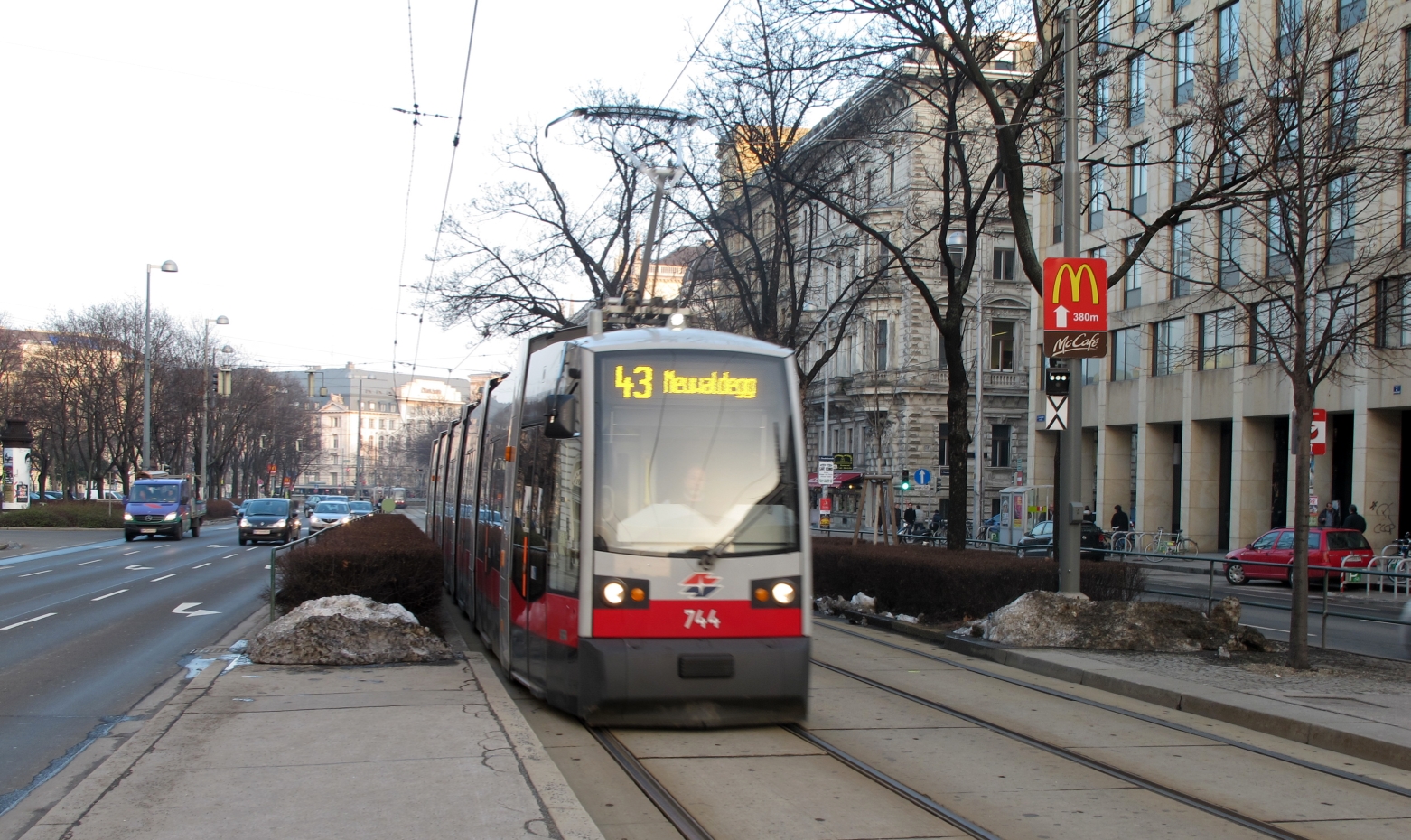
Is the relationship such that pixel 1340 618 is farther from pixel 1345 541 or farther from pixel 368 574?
pixel 1345 541

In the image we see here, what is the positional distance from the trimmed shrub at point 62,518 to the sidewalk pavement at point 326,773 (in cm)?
4889

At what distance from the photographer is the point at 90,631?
53.6 ft

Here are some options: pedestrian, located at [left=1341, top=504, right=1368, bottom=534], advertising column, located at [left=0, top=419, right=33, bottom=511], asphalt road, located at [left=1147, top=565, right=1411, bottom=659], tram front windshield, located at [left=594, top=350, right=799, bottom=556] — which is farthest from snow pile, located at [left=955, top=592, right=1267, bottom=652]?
advertising column, located at [left=0, top=419, right=33, bottom=511]

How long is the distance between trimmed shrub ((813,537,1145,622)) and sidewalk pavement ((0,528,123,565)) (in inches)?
985

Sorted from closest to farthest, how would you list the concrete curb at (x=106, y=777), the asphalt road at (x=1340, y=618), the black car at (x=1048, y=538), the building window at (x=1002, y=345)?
the concrete curb at (x=106, y=777)
the asphalt road at (x=1340, y=618)
the black car at (x=1048, y=538)
the building window at (x=1002, y=345)

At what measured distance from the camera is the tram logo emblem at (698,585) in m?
8.95

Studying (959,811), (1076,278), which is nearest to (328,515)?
(1076,278)

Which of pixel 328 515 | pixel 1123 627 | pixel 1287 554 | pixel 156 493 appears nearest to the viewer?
pixel 1123 627

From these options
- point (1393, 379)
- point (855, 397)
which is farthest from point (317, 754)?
point (855, 397)

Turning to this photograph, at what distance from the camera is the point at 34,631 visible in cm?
1619

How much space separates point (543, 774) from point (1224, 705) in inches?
241

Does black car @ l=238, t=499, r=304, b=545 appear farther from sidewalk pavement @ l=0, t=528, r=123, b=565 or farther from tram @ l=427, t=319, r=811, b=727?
tram @ l=427, t=319, r=811, b=727

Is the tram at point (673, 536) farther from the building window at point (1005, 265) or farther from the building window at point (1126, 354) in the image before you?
the building window at point (1005, 265)

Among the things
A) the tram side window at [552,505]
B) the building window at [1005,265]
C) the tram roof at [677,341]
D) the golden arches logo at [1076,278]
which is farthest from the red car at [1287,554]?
the building window at [1005,265]
